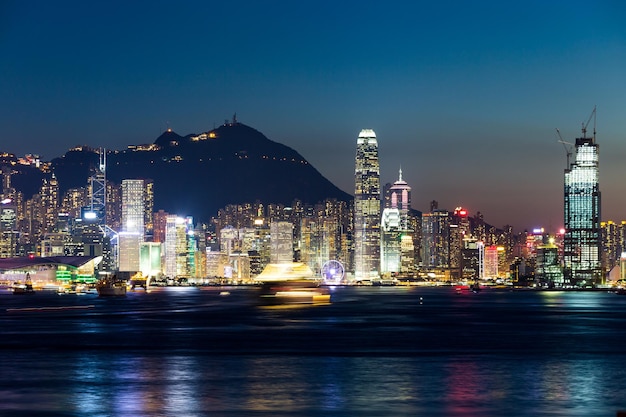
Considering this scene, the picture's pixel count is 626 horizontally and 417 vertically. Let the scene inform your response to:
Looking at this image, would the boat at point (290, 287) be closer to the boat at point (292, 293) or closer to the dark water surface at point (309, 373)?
the boat at point (292, 293)

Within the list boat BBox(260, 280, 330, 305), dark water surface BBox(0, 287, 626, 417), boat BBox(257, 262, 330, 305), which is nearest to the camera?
dark water surface BBox(0, 287, 626, 417)

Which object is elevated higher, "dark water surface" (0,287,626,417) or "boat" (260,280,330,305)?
"dark water surface" (0,287,626,417)

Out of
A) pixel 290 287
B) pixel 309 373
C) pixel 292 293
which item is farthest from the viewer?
pixel 290 287

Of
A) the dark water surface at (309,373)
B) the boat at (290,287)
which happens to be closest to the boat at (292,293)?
the boat at (290,287)

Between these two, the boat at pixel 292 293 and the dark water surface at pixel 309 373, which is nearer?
the dark water surface at pixel 309 373

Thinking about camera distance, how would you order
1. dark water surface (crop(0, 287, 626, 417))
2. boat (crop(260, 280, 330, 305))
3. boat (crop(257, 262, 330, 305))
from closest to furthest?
dark water surface (crop(0, 287, 626, 417)) < boat (crop(260, 280, 330, 305)) < boat (crop(257, 262, 330, 305))

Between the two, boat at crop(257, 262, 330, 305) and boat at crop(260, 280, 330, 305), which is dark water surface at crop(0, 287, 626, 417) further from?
boat at crop(257, 262, 330, 305)

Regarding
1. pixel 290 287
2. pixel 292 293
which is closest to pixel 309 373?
pixel 292 293

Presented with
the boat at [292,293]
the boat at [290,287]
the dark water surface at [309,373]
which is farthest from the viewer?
the boat at [290,287]

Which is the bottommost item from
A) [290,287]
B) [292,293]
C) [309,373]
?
[292,293]

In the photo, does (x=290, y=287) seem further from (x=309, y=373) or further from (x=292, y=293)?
(x=309, y=373)

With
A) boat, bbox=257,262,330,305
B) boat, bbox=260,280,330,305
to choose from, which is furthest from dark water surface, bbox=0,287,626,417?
boat, bbox=257,262,330,305
